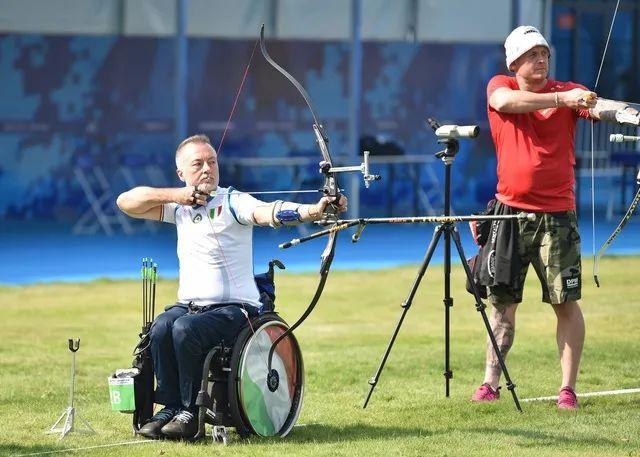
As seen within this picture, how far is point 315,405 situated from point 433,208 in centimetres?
1015

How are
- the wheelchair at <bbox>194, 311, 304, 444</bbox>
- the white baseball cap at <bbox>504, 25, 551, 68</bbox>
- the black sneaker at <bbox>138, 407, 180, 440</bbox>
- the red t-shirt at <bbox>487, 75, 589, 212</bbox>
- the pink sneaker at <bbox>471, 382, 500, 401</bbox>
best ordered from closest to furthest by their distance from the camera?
the wheelchair at <bbox>194, 311, 304, 444</bbox> → the black sneaker at <bbox>138, 407, 180, 440</bbox> → the white baseball cap at <bbox>504, 25, 551, 68</bbox> → the red t-shirt at <bbox>487, 75, 589, 212</bbox> → the pink sneaker at <bbox>471, 382, 500, 401</bbox>

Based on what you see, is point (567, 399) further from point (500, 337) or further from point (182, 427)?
point (182, 427)

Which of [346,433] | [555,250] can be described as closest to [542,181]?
[555,250]

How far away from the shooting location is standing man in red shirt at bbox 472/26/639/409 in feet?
22.7

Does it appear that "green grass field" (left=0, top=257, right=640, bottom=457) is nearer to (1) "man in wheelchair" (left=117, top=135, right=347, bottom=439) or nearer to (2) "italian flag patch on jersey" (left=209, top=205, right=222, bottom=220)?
(1) "man in wheelchair" (left=117, top=135, right=347, bottom=439)

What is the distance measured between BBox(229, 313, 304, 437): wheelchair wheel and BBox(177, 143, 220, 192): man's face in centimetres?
59

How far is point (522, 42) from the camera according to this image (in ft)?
22.5

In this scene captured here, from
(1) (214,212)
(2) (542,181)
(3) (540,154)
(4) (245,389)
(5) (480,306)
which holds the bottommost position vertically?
(4) (245,389)

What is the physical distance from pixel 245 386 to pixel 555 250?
1588mm

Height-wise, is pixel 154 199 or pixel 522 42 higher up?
pixel 522 42

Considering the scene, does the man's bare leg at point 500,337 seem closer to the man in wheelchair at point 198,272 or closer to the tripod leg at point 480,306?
the tripod leg at point 480,306

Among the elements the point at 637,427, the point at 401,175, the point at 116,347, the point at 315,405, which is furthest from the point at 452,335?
Answer: the point at 401,175

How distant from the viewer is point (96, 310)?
1095 cm

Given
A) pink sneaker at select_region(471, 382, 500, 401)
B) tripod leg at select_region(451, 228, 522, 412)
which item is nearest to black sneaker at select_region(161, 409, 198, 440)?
tripod leg at select_region(451, 228, 522, 412)
